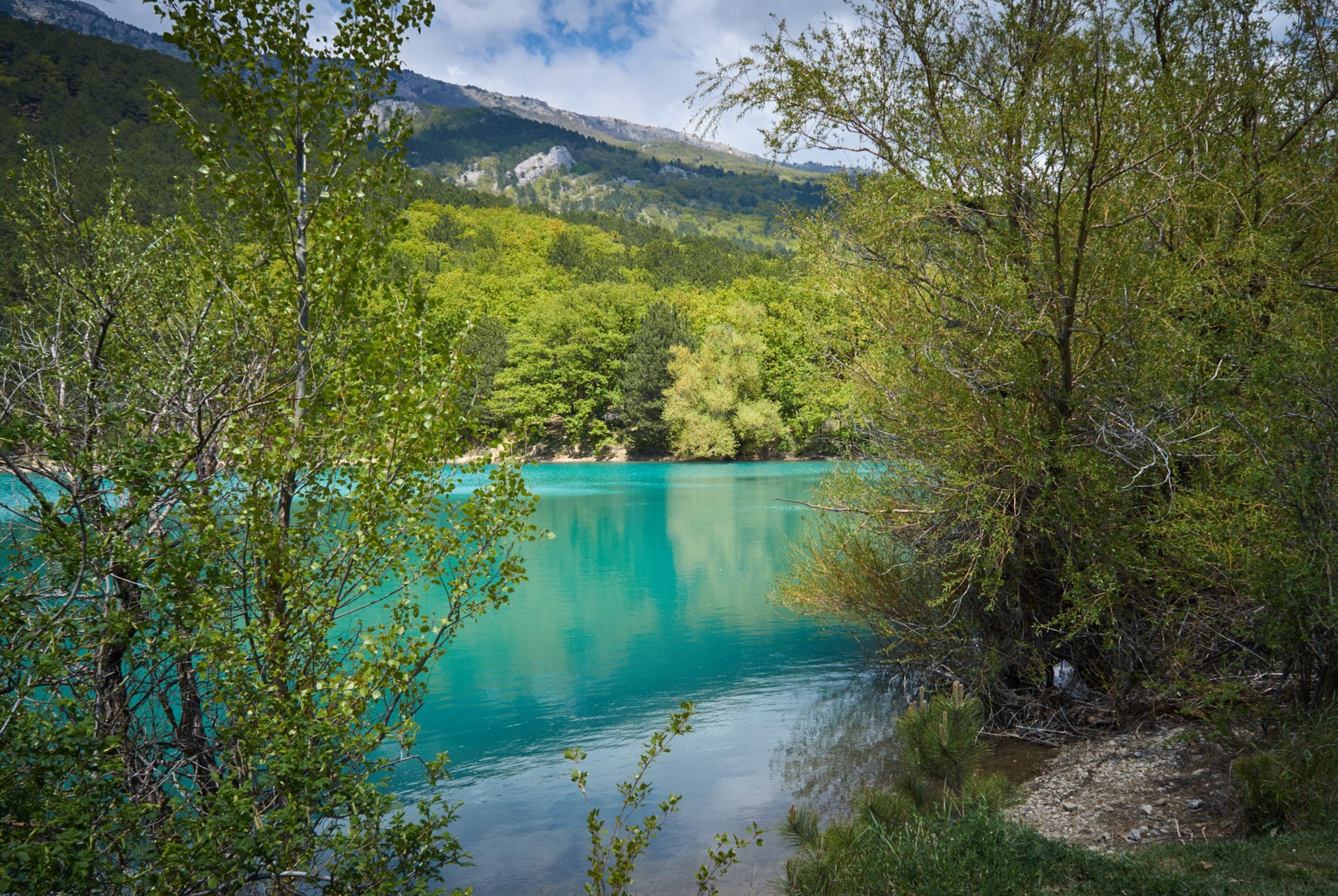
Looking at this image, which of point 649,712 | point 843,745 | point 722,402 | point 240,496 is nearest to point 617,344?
point 722,402

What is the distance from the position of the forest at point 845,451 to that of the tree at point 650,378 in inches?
1837

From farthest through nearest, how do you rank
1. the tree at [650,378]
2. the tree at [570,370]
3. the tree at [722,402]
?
1. the tree at [570,370]
2. the tree at [650,378]
3. the tree at [722,402]

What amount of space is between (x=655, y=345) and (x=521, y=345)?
10.4 meters

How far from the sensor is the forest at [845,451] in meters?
4.08

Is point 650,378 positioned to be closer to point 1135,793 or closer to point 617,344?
point 617,344

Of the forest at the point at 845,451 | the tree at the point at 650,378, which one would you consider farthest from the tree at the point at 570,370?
the forest at the point at 845,451

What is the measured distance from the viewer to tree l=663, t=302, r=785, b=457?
180 feet

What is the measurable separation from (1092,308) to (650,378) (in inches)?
2020

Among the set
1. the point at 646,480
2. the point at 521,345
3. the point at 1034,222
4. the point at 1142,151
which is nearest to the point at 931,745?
the point at 1034,222

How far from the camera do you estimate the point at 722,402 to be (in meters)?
54.7

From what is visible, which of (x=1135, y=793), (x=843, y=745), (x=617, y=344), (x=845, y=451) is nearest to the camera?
(x=1135, y=793)

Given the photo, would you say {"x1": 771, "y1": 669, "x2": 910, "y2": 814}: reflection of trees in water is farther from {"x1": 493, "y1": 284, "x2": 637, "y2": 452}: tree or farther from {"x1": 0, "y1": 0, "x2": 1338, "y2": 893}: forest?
{"x1": 493, "y1": 284, "x2": 637, "y2": 452}: tree

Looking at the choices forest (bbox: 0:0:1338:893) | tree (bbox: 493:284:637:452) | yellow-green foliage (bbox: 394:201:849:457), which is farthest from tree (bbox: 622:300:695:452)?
forest (bbox: 0:0:1338:893)

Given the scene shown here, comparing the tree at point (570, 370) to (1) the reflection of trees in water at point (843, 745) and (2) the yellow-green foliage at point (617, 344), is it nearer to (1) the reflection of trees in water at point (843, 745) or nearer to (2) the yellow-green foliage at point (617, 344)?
(2) the yellow-green foliage at point (617, 344)
